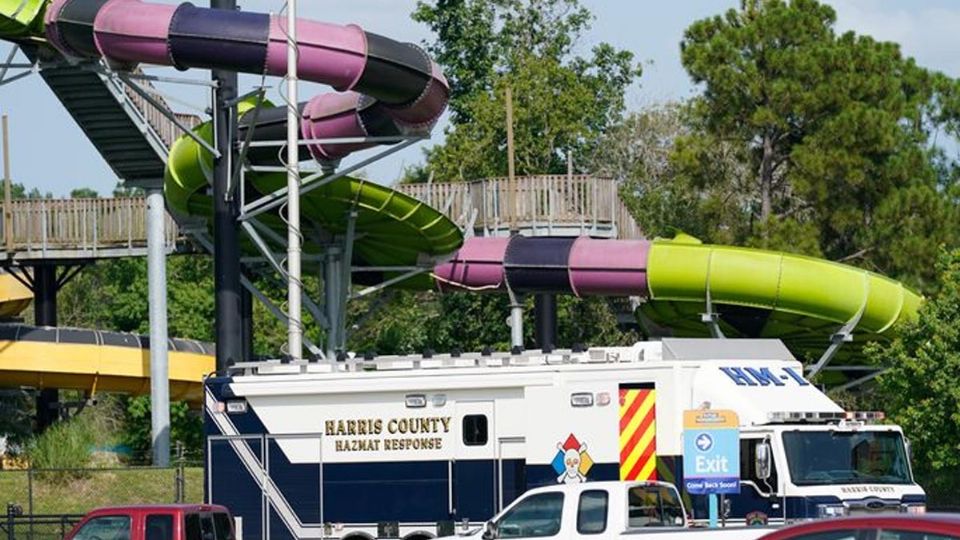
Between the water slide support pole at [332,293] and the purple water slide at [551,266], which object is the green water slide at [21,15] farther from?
the purple water slide at [551,266]

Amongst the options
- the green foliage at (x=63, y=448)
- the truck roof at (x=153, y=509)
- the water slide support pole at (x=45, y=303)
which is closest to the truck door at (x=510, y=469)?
the truck roof at (x=153, y=509)

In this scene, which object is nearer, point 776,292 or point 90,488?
point 776,292

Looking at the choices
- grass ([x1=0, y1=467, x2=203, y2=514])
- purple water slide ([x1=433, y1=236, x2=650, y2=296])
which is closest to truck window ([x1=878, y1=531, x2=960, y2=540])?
grass ([x1=0, y1=467, x2=203, y2=514])

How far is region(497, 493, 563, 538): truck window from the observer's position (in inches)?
840

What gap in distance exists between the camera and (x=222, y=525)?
2375 cm

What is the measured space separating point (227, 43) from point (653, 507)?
14143 millimetres

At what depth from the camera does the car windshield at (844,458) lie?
23.4m

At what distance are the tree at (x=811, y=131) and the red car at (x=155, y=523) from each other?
31.2 meters

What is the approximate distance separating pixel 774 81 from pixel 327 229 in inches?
634

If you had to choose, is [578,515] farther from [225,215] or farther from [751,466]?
[225,215]

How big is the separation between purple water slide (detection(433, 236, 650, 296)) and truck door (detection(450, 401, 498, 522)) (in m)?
16.9

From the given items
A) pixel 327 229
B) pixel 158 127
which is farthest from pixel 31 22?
pixel 158 127

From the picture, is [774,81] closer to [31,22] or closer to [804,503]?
[31,22]

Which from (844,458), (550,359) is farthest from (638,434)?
Answer: (844,458)
